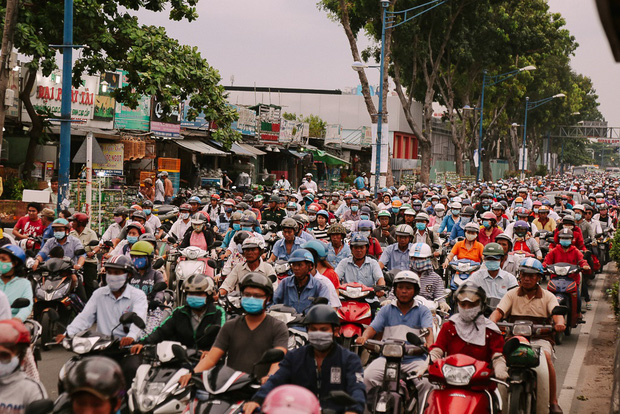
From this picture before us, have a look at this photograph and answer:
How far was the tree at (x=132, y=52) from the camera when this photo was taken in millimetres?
19125

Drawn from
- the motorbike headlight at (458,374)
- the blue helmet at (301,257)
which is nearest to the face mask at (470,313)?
the motorbike headlight at (458,374)

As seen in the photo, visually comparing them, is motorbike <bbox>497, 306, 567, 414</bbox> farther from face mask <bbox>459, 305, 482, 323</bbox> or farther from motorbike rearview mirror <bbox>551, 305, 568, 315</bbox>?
motorbike rearview mirror <bbox>551, 305, 568, 315</bbox>

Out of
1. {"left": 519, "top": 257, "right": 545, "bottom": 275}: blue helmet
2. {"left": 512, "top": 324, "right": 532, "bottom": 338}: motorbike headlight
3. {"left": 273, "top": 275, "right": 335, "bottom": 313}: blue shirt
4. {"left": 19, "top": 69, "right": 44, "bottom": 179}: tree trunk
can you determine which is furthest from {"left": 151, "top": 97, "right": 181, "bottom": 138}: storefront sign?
{"left": 512, "top": 324, "right": 532, "bottom": 338}: motorbike headlight

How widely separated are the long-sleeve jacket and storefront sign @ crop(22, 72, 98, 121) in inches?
759

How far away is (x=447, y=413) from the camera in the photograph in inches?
245

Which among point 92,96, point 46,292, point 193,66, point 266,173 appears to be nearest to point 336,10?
point 266,173

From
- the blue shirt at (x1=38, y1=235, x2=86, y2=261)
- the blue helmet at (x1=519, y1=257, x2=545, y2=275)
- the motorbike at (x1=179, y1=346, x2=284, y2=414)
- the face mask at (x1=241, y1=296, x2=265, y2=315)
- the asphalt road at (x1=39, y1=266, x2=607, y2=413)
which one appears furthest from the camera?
the blue shirt at (x1=38, y1=235, x2=86, y2=261)

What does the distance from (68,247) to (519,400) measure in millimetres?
7055

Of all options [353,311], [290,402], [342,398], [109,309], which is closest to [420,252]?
[353,311]

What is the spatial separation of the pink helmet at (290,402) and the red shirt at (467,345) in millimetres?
3239

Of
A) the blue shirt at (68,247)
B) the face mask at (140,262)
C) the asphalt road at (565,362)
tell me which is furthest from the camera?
the blue shirt at (68,247)

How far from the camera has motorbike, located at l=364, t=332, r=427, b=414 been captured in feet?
22.0

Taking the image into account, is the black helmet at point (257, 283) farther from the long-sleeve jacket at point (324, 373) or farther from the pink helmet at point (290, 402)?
the pink helmet at point (290, 402)

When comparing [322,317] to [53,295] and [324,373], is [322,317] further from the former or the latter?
[53,295]
